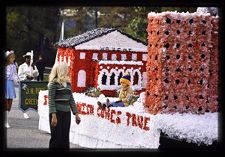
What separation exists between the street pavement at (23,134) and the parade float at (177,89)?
485 millimetres

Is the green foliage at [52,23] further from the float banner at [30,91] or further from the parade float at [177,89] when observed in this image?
the float banner at [30,91]

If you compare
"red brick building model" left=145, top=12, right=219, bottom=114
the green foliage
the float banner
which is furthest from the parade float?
the float banner

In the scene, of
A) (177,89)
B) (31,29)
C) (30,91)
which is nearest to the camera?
(177,89)

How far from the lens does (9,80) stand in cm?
865

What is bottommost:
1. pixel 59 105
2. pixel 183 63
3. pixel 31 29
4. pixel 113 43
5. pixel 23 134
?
pixel 23 134

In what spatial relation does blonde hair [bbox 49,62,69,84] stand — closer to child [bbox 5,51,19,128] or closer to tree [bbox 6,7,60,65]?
child [bbox 5,51,19,128]

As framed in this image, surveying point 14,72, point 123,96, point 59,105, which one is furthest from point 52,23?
point 59,105

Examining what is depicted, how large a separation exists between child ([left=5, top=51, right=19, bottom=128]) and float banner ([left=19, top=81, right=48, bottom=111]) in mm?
1376

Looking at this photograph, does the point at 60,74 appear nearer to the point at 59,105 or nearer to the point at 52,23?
the point at 59,105

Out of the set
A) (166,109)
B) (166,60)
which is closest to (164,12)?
(166,60)

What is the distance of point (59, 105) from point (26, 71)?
5.81ft

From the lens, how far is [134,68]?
9664mm

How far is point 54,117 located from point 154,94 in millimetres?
1117

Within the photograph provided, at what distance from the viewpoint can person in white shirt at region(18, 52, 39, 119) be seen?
9227mm
